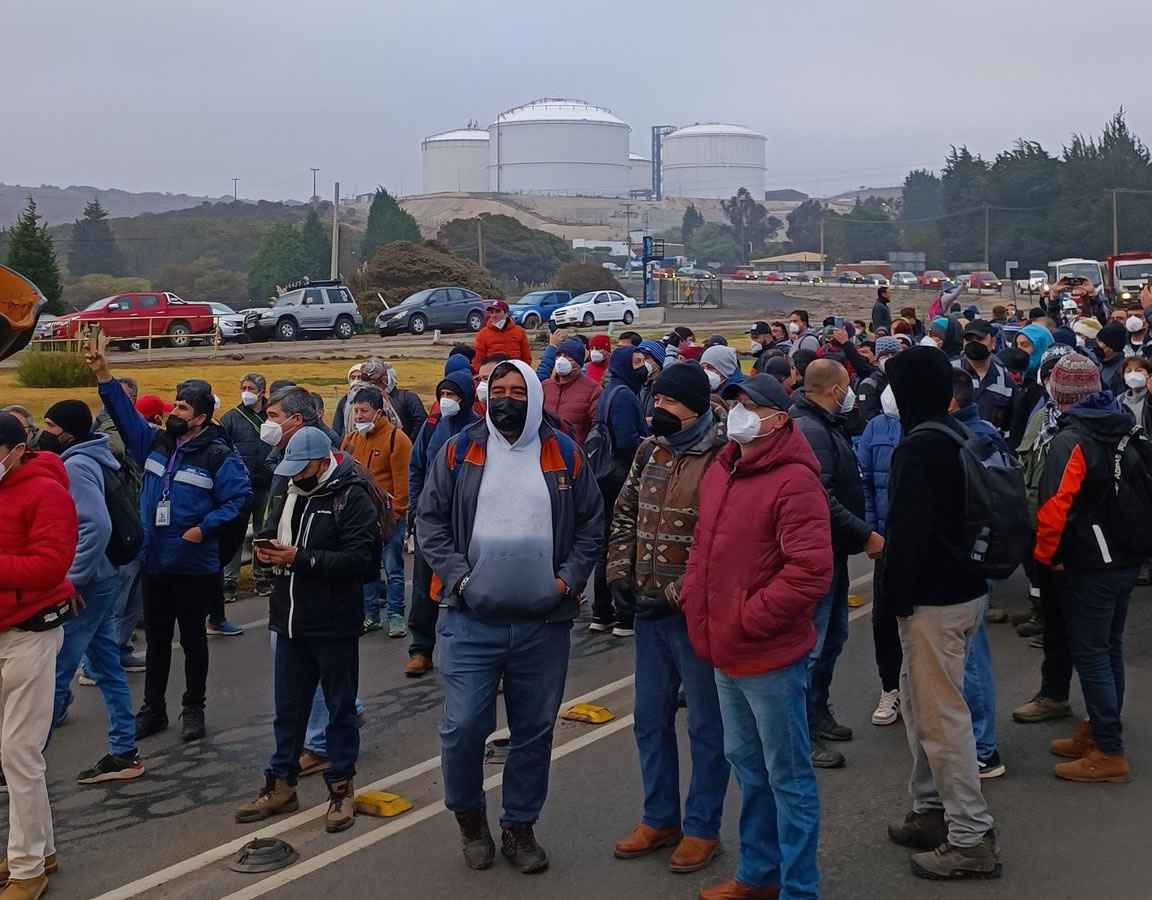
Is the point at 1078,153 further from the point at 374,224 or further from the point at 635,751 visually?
the point at 635,751

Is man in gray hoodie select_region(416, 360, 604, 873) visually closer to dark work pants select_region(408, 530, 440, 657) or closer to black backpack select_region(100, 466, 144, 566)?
black backpack select_region(100, 466, 144, 566)

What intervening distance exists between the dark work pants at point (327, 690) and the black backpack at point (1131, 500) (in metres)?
3.59

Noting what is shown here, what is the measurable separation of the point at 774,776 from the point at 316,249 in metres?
89.0

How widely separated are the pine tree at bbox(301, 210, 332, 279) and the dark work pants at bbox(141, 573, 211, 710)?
8303 cm

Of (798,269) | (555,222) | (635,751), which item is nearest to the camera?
(635,751)

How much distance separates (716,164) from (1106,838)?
177 m

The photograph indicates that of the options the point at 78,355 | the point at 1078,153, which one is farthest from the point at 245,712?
the point at 1078,153

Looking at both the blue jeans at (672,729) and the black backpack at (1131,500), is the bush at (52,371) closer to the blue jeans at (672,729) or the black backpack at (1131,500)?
the blue jeans at (672,729)

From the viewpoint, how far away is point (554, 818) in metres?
6.10

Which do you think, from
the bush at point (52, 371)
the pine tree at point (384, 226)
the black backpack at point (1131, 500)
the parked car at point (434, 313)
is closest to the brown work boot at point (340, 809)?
the black backpack at point (1131, 500)

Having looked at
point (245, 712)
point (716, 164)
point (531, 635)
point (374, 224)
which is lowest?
point (245, 712)

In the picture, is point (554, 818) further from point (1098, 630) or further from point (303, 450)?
point (1098, 630)

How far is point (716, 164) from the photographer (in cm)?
17688

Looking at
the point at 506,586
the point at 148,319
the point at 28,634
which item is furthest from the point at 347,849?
the point at 148,319
